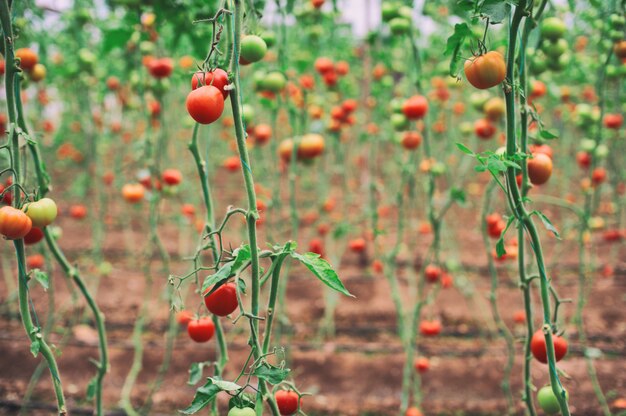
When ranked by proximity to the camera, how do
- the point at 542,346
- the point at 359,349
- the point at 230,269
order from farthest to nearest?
the point at 359,349, the point at 542,346, the point at 230,269

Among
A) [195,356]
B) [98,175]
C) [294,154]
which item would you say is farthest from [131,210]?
[294,154]

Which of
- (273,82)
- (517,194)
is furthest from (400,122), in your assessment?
(517,194)

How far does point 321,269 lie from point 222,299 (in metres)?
0.24

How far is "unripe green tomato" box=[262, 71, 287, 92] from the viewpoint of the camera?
1788mm

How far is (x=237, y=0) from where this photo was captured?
90cm

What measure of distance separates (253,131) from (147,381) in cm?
135

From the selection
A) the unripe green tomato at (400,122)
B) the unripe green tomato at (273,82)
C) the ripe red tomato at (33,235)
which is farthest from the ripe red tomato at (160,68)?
the unripe green tomato at (400,122)

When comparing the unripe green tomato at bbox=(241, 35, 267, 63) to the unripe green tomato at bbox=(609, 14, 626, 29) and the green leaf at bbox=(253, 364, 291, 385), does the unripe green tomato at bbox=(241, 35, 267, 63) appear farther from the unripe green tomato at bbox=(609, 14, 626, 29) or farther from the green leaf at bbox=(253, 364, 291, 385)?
the unripe green tomato at bbox=(609, 14, 626, 29)

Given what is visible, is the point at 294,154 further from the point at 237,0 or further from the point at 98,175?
the point at 98,175

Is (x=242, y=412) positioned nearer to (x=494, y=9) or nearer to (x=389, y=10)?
(x=494, y=9)

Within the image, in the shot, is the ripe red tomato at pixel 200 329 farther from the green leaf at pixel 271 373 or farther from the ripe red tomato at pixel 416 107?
the ripe red tomato at pixel 416 107

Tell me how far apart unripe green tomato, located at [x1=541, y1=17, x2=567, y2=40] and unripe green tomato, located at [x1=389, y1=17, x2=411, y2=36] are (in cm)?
58

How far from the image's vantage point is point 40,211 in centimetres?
104

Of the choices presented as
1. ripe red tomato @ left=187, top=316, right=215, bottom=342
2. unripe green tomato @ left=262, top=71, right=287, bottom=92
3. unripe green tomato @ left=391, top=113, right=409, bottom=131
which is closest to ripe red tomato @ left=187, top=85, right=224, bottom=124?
ripe red tomato @ left=187, top=316, right=215, bottom=342
